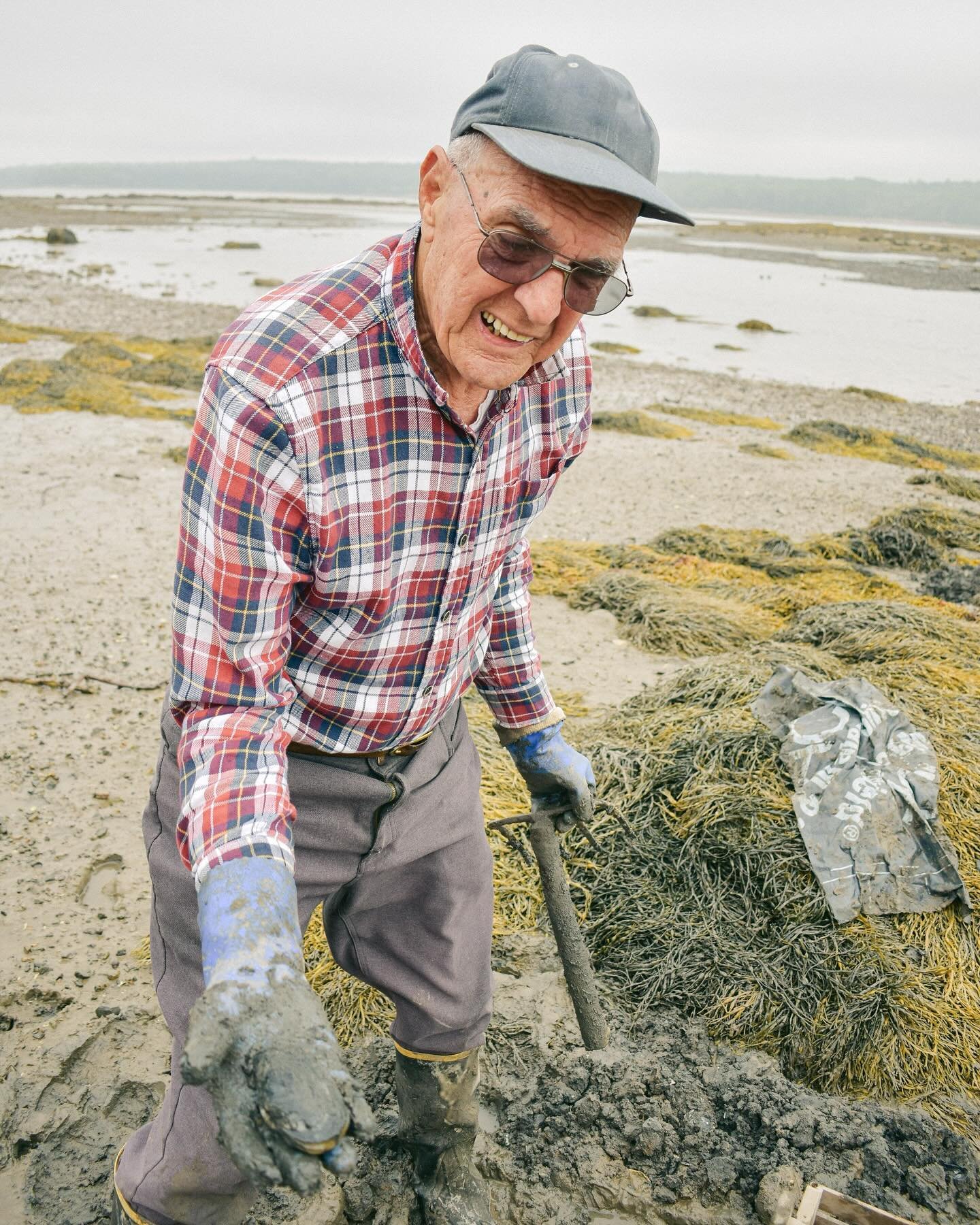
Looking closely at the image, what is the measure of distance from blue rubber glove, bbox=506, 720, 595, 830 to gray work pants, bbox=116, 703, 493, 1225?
0.94 feet

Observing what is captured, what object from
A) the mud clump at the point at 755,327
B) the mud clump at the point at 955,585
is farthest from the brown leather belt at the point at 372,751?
the mud clump at the point at 755,327

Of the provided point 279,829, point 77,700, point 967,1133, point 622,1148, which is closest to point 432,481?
point 279,829

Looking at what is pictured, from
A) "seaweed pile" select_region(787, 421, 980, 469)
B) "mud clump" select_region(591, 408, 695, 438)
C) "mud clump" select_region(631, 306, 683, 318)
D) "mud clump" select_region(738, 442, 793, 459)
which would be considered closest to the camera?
"mud clump" select_region(738, 442, 793, 459)

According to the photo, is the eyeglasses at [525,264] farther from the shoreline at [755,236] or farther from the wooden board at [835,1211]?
the shoreline at [755,236]

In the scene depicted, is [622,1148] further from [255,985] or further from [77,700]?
[77,700]

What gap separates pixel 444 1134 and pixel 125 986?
4.23 feet

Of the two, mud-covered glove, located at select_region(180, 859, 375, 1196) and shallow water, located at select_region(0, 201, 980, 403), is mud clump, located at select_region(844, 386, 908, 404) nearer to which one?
shallow water, located at select_region(0, 201, 980, 403)

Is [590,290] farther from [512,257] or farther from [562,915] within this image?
[562,915]

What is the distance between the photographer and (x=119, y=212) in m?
69.1

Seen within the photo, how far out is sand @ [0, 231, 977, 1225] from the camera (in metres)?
2.49

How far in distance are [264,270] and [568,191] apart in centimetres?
3291

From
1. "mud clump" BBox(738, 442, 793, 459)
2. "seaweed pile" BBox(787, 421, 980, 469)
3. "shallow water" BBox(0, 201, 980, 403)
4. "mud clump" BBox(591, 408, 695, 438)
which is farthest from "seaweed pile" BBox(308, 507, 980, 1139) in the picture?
"shallow water" BBox(0, 201, 980, 403)

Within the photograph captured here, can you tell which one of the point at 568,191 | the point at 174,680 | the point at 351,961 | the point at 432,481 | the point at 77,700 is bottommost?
the point at 77,700

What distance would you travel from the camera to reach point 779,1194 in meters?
2.45
